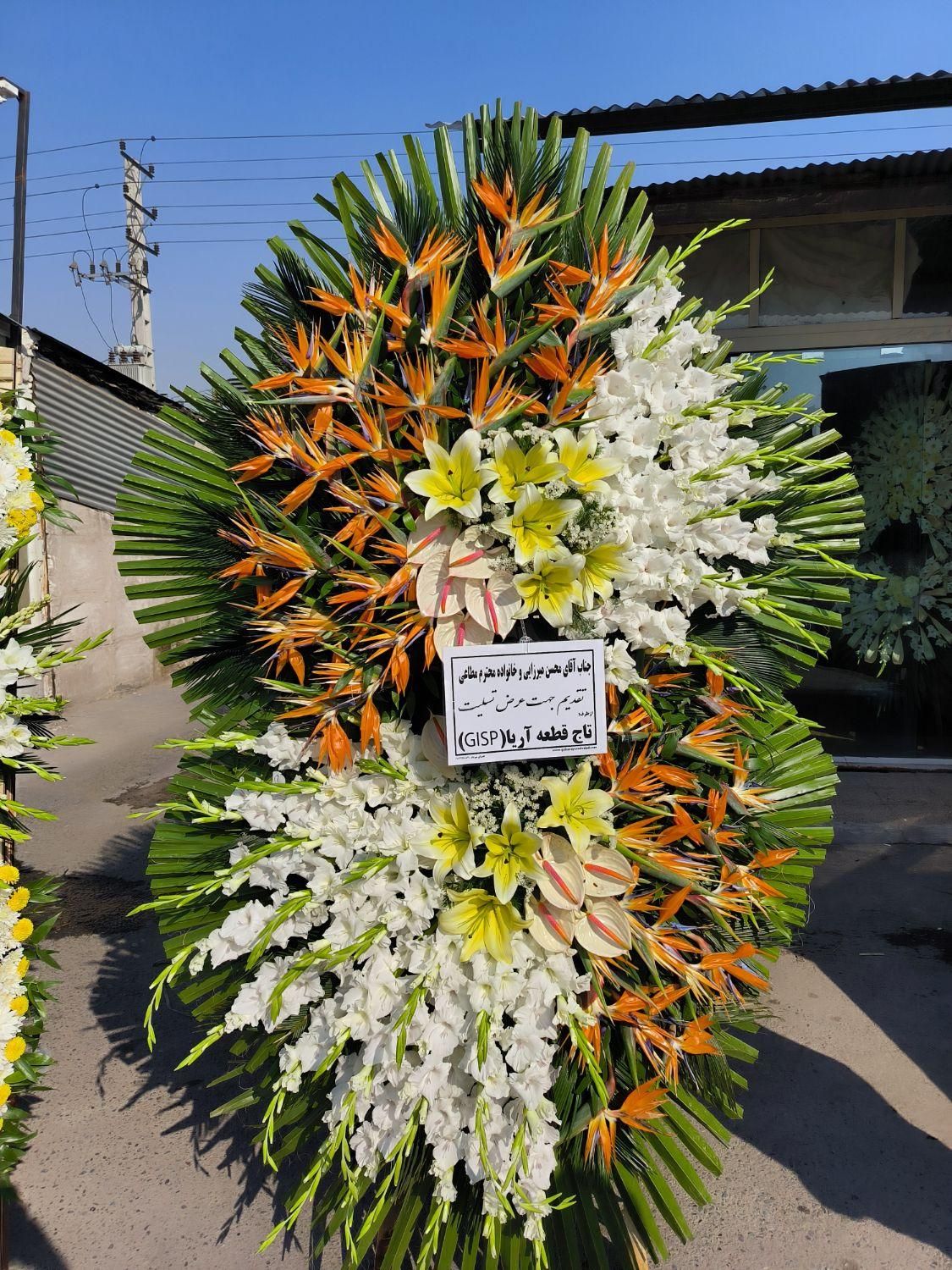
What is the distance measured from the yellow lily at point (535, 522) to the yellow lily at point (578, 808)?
0.35 meters

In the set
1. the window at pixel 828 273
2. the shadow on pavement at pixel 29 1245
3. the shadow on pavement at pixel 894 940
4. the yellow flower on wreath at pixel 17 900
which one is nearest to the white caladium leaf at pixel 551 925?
the yellow flower on wreath at pixel 17 900

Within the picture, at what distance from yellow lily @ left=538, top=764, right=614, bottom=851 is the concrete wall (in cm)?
605

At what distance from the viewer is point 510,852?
132 cm

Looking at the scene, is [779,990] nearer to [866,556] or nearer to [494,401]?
[494,401]

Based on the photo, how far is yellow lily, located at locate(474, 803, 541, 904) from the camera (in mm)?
1300

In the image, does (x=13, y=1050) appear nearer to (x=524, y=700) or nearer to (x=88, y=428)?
(x=524, y=700)

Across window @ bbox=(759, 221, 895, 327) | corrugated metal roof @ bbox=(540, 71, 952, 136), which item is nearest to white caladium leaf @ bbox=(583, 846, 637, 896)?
corrugated metal roof @ bbox=(540, 71, 952, 136)

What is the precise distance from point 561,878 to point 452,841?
0.18 metres

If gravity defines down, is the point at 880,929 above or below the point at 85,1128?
above

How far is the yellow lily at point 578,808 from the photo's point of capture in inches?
51.6

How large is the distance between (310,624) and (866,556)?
13.7 ft

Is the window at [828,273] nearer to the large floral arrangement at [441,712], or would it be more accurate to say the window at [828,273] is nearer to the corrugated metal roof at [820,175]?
the corrugated metal roof at [820,175]

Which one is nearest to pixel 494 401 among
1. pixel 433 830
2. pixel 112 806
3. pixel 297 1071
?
pixel 433 830

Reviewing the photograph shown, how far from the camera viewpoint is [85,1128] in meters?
2.19
